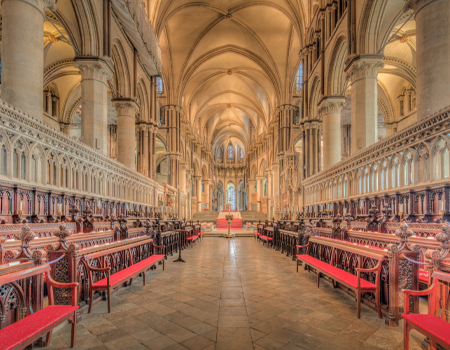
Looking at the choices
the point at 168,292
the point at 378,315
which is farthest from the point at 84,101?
the point at 378,315

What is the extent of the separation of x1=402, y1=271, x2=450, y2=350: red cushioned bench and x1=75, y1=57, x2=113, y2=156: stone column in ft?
32.7

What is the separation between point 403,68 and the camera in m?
17.8

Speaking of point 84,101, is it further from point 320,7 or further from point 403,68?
point 403,68

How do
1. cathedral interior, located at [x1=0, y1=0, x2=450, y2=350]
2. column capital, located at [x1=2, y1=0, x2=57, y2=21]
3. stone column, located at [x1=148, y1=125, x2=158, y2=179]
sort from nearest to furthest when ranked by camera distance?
cathedral interior, located at [x1=0, y1=0, x2=450, y2=350] < column capital, located at [x1=2, y1=0, x2=57, y2=21] < stone column, located at [x1=148, y1=125, x2=158, y2=179]

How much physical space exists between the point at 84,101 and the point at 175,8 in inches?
489

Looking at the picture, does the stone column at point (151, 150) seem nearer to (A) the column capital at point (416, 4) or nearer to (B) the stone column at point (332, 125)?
(B) the stone column at point (332, 125)

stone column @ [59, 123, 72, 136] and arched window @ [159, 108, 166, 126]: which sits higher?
arched window @ [159, 108, 166, 126]

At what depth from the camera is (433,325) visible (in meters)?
2.04

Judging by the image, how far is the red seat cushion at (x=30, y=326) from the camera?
184 centimetres

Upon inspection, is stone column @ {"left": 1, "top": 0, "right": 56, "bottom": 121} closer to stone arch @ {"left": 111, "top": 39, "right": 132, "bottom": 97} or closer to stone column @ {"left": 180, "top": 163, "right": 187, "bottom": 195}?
stone arch @ {"left": 111, "top": 39, "right": 132, "bottom": 97}

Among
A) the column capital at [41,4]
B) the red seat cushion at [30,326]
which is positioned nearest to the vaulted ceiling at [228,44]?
the column capital at [41,4]

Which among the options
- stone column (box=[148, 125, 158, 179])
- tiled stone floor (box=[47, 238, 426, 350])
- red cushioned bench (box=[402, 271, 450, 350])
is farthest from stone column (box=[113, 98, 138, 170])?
red cushioned bench (box=[402, 271, 450, 350])

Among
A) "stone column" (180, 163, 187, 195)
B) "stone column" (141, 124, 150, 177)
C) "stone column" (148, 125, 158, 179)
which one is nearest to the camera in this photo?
"stone column" (141, 124, 150, 177)

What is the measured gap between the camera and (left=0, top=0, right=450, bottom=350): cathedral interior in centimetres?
268
